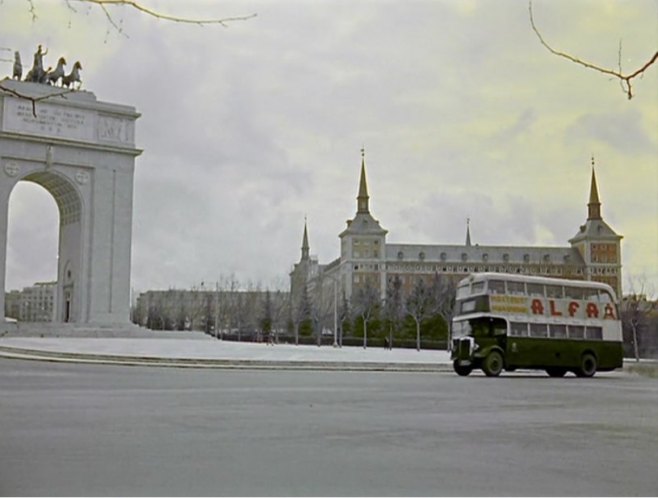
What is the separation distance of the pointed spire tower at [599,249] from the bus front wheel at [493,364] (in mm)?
105990

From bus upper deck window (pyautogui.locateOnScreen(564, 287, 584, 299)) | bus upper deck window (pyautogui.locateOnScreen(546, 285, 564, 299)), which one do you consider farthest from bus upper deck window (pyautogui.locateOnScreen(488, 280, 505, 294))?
bus upper deck window (pyautogui.locateOnScreen(564, 287, 584, 299))

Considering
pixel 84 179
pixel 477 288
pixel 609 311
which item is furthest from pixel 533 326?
pixel 84 179

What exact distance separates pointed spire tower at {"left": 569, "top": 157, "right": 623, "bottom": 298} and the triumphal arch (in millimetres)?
90833

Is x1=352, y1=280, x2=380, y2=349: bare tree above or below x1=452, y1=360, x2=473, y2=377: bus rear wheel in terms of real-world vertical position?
above

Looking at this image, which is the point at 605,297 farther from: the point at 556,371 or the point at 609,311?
the point at 556,371

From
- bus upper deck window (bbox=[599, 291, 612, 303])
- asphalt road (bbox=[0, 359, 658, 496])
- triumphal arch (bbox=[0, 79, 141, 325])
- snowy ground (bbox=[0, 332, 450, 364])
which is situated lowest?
asphalt road (bbox=[0, 359, 658, 496])

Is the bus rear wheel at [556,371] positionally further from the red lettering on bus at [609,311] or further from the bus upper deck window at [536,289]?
the bus upper deck window at [536,289]

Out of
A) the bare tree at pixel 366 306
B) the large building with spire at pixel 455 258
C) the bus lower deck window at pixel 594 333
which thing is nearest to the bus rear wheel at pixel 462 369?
the bus lower deck window at pixel 594 333

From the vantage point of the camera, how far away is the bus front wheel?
27.0 m

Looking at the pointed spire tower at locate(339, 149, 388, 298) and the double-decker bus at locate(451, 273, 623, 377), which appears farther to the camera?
the pointed spire tower at locate(339, 149, 388, 298)

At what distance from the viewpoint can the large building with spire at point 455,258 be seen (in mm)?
129000

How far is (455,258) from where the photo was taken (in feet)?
459

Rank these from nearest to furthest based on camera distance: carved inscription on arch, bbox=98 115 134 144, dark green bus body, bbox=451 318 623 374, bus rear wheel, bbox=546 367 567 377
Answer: dark green bus body, bbox=451 318 623 374, bus rear wheel, bbox=546 367 567 377, carved inscription on arch, bbox=98 115 134 144

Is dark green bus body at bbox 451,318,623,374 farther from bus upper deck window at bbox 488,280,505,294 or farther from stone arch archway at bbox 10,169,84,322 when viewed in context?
stone arch archway at bbox 10,169,84,322
